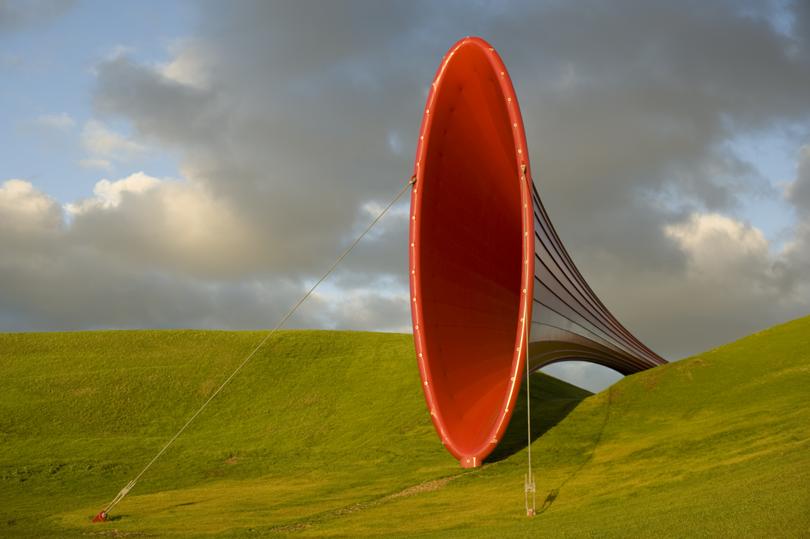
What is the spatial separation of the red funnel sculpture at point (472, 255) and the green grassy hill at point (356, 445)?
9.35 ft

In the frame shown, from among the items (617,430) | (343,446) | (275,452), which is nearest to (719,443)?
(617,430)

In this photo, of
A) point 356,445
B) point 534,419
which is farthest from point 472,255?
point 356,445

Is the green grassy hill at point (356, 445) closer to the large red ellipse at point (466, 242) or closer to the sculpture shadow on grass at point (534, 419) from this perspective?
the sculpture shadow on grass at point (534, 419)

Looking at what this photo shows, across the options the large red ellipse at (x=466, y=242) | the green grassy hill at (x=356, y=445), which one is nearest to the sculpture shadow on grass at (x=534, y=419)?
the green grassy hill at (x=356, y=445)

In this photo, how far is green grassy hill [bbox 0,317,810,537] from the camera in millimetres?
15023

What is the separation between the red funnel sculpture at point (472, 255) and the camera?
650 inches

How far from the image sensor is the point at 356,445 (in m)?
28.6

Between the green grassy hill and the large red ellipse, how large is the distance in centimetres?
260

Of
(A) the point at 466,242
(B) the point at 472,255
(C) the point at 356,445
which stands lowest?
(C) the point at 356,445

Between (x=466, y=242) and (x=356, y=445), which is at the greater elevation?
(x=466, y=242)

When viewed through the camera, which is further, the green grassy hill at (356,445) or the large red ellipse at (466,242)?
the large red ellipse at (466,242)

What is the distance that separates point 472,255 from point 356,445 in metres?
12.8

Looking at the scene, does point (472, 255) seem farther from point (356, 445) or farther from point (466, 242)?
point (356, 445)

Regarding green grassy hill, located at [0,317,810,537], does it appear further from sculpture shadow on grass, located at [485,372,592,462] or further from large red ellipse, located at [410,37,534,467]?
large red ellipse, located at [410,37,534,467]
